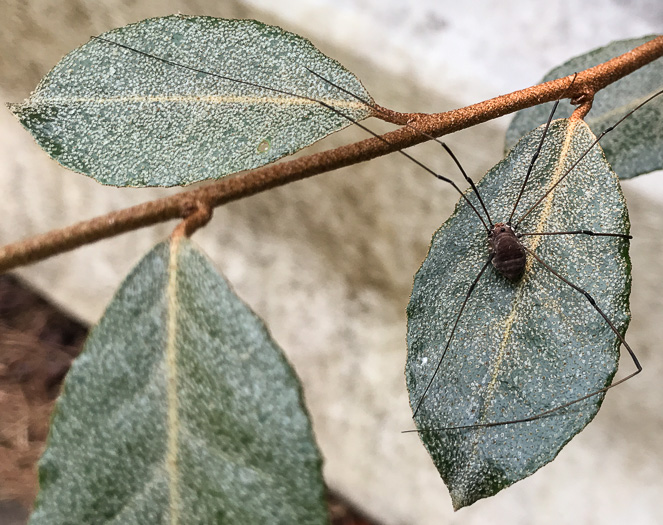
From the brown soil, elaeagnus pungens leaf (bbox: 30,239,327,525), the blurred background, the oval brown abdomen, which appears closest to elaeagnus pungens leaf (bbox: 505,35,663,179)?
the blurred background

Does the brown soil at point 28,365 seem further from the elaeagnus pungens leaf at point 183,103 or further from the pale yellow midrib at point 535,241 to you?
the pale yellow midrib at point 535,241

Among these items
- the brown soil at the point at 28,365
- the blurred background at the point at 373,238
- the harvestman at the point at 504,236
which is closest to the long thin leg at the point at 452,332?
the harvestman at the point at 504,236

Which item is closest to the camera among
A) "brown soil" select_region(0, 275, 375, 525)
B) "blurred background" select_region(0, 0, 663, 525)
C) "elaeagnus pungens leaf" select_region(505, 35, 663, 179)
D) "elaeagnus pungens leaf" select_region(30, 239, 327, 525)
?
"elaeagnus pungens leaf" select_region(30, 239, 327, 525)

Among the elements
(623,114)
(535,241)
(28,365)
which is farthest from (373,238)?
(28,365)

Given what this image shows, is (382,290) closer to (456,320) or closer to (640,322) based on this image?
(640,322)

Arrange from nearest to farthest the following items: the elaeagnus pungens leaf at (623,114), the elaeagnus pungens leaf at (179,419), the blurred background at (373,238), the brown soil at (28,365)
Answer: the elaeagnus pungens leaf at (179,419) < the elaeagnus pungens leaf at (623,114) < the blurred background at (373,238) < the brown soil at (28,365)

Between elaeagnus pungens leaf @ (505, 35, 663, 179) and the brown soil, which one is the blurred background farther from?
elaeagnus pungens leaf @ (505, 35, 663, 179)

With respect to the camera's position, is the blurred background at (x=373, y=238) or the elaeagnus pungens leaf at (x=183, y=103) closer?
the elaeagnus pungens leaf at (x=183, y=103)
